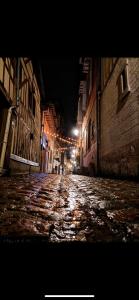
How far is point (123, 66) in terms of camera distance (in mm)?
5988

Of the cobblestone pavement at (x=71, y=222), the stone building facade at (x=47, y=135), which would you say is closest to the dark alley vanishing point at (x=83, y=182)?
the cobblestone pavement at (x=71, y=222)

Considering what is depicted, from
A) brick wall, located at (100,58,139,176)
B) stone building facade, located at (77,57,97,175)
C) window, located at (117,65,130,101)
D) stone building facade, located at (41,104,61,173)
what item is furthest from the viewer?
stone building facade, located at (41,104,61,173)

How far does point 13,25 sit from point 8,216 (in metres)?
1.62

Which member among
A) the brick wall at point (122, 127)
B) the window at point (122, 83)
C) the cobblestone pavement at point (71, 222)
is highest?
the window at point (122, 83)

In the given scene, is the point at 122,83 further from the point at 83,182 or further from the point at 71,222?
the point at 71,222

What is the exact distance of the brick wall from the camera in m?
4.91

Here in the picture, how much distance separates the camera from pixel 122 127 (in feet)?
19.4

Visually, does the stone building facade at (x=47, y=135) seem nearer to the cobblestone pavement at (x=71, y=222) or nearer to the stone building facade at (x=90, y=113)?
the stone building facade at (x=90, y=113)

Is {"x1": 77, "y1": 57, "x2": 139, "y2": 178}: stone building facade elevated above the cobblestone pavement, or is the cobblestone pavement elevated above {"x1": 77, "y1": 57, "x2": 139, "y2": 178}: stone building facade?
{"x1": 77, "y1": 57, "x2": 139, "y2": 178}: stone building facade

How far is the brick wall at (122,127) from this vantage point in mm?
4914

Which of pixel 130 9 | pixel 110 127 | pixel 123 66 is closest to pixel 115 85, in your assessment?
pixel 123 66

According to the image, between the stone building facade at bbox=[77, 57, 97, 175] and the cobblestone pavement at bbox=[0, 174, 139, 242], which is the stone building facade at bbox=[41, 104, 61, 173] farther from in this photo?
the cobblestone pavement at bbox=[0, 174, 139, 242]

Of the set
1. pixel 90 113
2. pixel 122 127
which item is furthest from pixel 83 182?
pixel 90 113

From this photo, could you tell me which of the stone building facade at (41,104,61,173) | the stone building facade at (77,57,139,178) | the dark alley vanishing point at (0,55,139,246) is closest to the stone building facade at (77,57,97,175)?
the dark alley vanishing point at (0,55,139,246)
